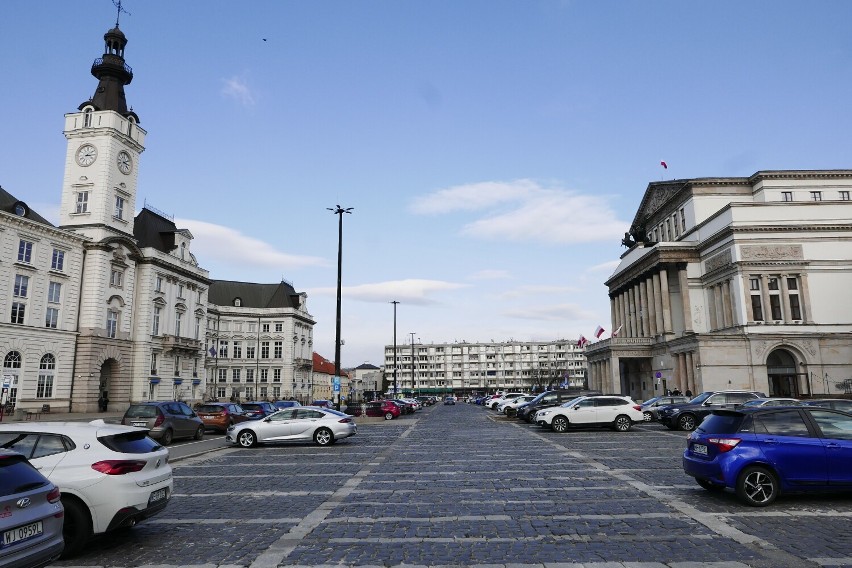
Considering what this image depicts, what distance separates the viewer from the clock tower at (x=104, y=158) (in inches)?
2113

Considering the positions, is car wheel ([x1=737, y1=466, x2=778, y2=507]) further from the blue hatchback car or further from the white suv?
the white suv

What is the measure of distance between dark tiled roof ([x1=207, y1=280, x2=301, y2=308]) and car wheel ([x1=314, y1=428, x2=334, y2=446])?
80583mm

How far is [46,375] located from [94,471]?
4772cm

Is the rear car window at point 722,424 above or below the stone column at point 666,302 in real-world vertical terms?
below

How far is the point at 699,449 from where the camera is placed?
10.7 meters

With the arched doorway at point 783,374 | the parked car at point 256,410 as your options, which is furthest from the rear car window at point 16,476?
the arched doorway at point 783,374

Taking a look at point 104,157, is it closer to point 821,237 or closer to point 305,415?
point 305,415

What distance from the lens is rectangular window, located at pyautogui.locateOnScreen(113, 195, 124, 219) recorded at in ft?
184

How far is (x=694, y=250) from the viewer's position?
6184 centimetres

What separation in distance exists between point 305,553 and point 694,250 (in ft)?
203

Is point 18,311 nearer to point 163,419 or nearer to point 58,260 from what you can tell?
point 58,260

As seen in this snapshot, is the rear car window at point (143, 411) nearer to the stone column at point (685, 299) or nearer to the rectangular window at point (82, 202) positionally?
the rectangular window at point (82, 202)

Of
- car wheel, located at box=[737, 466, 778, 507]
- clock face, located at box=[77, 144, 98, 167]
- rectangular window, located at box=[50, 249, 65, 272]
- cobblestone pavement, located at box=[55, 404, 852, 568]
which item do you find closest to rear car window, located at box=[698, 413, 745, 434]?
car wheel, located at box=[737, 466, 778, 507]

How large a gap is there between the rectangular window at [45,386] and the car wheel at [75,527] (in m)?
46.8
